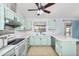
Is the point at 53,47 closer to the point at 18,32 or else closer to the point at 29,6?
the point at 18,32

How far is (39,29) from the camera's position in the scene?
82.7 inches

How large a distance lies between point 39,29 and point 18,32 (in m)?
0.42

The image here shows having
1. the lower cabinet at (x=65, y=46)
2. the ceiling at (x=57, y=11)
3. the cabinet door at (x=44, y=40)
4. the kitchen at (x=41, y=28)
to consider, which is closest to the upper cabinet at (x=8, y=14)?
the kitchen at (x=41, y=28)

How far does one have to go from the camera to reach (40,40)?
6.87 ft

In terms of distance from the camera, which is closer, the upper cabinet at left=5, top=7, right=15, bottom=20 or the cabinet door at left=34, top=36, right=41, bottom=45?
the upper cabinet at left=5, top=7, right=15, bottom=20

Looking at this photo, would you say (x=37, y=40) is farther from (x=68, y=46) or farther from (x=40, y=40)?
(x=68, y=46)

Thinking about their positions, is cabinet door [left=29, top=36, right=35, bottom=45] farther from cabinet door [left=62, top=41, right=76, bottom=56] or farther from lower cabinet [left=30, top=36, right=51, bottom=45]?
cabinet door [left=62, top=41, right=76, bottom=56]

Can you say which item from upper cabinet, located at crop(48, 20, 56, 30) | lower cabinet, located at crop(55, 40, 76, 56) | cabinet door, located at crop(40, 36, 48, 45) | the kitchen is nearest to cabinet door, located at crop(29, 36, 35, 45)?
the kitchen

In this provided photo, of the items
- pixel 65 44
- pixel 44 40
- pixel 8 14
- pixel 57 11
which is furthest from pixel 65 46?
pixel 8 14

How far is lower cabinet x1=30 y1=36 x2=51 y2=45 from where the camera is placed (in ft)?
6.84

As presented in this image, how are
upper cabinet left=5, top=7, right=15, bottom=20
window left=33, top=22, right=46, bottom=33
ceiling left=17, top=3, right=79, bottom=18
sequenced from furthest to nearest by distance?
window left=33, top=22, right=46, bottom=33, ceiling left=17, top=3, right=79, bottom=18, upper cabinet left=5, top=7, right=15, bottom=20

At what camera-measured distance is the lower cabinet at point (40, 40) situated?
2.09 meters

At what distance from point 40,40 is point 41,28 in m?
0.23

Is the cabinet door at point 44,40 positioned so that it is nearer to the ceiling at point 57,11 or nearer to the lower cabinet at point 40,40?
the lower cabinet at point 40,40
